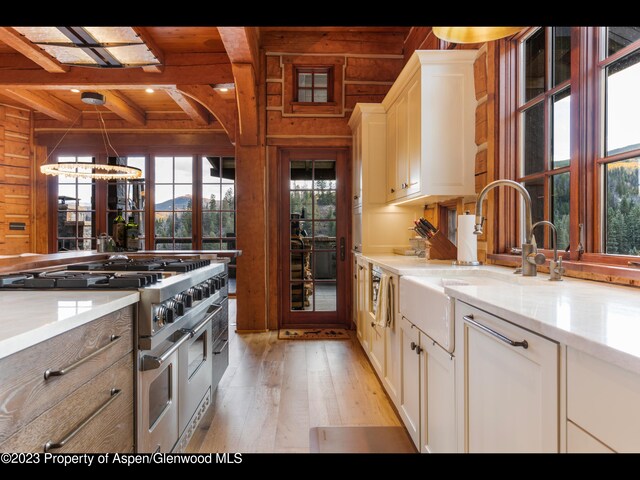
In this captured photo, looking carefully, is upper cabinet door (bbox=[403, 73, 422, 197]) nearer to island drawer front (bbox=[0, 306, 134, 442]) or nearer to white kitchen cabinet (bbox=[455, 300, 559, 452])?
white kitchen cabinet (bbox=[455, 300, 559, 452])

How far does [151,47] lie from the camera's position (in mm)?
3463

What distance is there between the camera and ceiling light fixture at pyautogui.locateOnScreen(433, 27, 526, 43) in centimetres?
140

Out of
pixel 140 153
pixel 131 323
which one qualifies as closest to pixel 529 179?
pixel 131 323

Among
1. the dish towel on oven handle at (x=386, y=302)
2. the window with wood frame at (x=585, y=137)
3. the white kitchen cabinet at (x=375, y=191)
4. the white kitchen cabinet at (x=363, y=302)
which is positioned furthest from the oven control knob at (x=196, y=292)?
the white kitchen cabinet at (x=375, y=191)

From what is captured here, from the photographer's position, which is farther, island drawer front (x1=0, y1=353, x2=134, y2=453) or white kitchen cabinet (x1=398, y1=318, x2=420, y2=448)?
white kitchen cabinet (x1=398, y1=318, x2=420, y2=448)

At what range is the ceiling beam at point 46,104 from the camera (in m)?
4.77

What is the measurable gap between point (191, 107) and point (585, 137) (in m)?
4.76

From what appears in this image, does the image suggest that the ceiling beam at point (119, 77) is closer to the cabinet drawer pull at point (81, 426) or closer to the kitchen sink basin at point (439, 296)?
the kitchen sink basin at point (439, 296)

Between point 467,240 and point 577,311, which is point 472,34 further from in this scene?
point 467,240

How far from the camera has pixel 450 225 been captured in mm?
3373

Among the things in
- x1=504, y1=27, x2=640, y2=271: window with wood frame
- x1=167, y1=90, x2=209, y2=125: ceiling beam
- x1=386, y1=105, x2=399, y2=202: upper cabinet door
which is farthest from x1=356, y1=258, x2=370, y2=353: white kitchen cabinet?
x1=167, y1=90, x2=209, y2=125: ceiling beam

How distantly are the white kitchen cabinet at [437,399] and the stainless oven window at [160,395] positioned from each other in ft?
3.74

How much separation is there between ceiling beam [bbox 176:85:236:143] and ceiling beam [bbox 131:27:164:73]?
271 mm

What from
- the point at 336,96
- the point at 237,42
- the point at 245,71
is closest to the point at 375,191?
the point at 336,96
